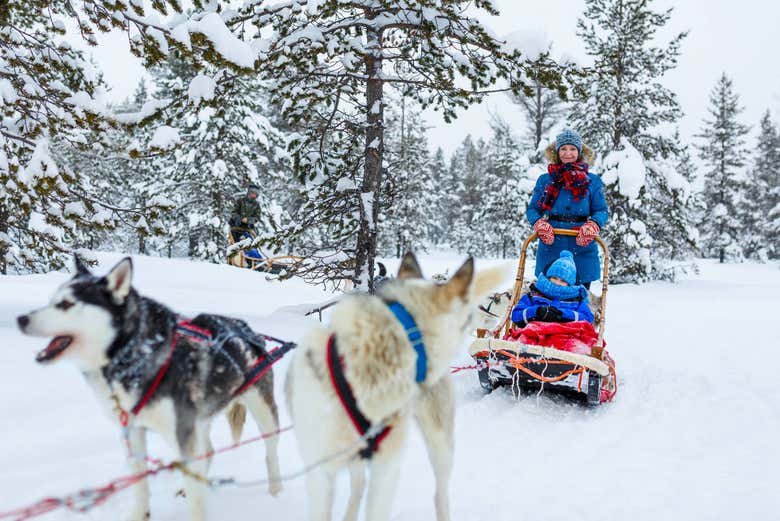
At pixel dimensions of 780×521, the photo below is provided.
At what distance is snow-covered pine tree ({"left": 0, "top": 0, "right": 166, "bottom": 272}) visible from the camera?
5004 millimetres

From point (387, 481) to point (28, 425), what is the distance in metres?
2.87

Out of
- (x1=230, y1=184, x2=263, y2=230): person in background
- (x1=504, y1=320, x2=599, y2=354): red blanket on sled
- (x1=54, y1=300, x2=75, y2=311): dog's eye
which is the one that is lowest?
(x1=504, y1=320, x2=599, y2=354): red blanket on sled

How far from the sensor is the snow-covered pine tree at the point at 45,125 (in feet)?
16.4

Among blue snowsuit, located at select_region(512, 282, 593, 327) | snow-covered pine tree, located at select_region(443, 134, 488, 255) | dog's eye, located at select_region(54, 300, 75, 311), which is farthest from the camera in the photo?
snow-covered pine tree, located at select_region(443, 134, 488, 255)

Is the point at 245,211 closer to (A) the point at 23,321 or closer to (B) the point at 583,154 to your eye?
(B) the point at 583,154

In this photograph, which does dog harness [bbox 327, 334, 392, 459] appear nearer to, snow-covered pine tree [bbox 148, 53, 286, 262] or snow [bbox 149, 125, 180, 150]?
snow [bbox 149, 125, 180, 150]

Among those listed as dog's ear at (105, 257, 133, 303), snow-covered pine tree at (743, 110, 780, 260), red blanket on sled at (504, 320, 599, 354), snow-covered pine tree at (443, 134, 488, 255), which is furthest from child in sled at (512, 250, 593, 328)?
snow-covered pine tree at (743, 110, 780, 260)

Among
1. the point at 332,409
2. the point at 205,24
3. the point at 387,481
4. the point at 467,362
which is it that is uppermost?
the point at 205,24

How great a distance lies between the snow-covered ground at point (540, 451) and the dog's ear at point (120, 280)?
1303 millimetres

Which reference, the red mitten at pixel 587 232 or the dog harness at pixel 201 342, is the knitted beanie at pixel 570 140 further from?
the dog harness at pixel 201 342

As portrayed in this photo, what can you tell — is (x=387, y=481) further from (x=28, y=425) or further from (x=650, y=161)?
(x=650, y=161)

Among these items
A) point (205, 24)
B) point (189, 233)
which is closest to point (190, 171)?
point (189, 233)

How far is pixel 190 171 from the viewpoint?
1873 cm

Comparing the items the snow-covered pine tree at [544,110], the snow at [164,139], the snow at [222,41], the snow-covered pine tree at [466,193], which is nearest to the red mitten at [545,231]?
the snow at [222,41]
